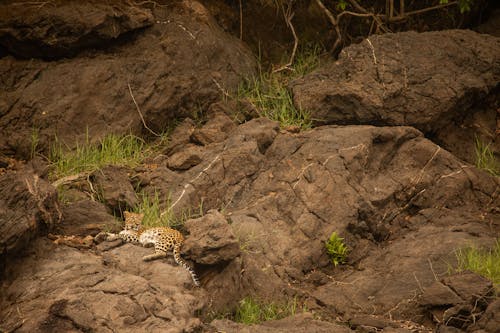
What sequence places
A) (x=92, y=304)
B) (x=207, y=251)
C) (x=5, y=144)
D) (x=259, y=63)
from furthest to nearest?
(x=259, y=63)
(x=5, y=144)
(x=207, y=251)
(x=92, y=304)

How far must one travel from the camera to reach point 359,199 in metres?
8.60

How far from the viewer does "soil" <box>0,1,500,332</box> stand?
6.64 m

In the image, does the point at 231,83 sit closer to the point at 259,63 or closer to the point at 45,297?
the point at 259,63

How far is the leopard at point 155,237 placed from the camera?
7125 millimetres

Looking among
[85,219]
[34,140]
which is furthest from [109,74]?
[85,219]

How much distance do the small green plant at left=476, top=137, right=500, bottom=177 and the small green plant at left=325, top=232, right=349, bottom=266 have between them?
8.73ft

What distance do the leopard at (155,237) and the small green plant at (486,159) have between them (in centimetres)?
443

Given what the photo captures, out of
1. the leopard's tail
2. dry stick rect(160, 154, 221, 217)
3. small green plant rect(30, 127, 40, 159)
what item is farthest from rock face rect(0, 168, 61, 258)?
small green plant rect(30, 127, 40, 159)

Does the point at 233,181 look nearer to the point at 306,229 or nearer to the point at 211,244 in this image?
the point at 306,229

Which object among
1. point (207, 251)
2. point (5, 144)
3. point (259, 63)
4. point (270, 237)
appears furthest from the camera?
point (259, 63)

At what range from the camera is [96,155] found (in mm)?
9180

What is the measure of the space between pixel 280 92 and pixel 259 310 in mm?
3632

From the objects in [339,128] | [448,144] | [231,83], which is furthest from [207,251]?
[448,144]

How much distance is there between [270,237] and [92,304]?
2683mm
